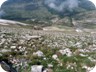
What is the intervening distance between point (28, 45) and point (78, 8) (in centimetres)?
17580

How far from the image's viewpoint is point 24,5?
190 metres

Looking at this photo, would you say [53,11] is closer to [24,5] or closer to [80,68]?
[24,5]

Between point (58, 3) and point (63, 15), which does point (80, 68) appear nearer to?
point (63, 15)

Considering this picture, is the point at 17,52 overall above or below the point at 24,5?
above

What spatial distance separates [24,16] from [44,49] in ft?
485

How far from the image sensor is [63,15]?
560 feet

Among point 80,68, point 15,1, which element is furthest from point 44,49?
point 15,1

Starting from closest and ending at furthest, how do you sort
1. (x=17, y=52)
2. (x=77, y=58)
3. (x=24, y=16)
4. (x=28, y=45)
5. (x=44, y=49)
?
(x=77, y=58)
(x=17, y=52)
(x=44, y=49)
(x=28, y=45)
(x=24, y=16)

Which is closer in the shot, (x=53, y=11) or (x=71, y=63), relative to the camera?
(x=71, y=63)

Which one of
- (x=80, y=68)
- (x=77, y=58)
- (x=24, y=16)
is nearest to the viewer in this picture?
(x=80, y=68)

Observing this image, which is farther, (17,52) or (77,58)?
(17,52)

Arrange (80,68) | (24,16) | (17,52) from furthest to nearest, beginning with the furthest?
(24,16)
(17,52)
(80,68)

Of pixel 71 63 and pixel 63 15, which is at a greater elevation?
pixel 71 63

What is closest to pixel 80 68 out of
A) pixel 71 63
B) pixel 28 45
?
pixel 71 63
